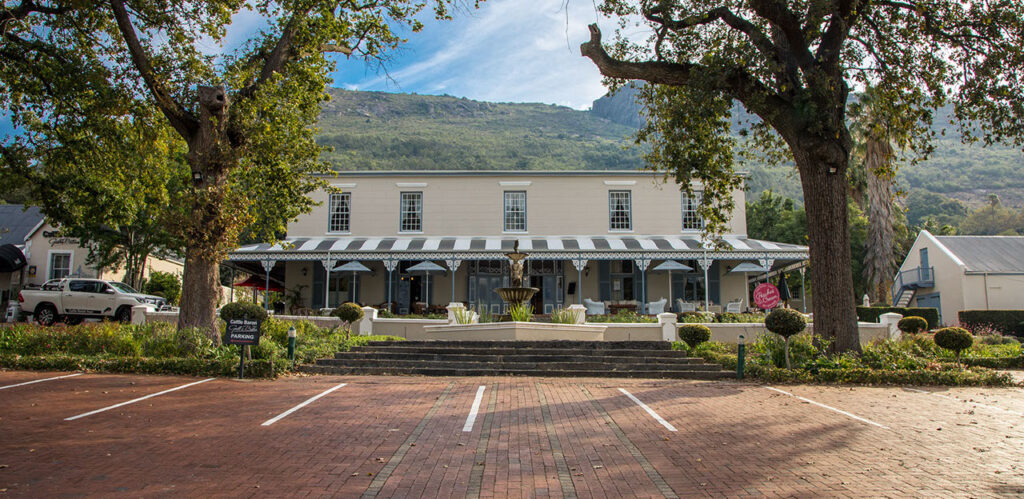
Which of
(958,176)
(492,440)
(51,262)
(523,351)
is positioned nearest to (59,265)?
(51,262)

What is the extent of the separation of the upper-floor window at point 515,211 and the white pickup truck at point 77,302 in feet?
45.6

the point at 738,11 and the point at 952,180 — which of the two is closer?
the point at 738,11

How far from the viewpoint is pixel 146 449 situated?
246 inches

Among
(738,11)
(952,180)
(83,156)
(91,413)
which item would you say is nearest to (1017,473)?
(91,413)

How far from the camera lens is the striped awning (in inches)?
948

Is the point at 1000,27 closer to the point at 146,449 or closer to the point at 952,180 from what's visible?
the point at 146,449

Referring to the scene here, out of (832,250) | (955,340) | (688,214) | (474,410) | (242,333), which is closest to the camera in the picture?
(474,410)

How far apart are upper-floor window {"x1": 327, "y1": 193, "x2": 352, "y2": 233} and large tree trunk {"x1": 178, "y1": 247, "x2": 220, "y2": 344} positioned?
609 inches

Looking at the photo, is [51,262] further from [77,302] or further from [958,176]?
[958,176]

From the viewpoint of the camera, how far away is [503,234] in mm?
28047

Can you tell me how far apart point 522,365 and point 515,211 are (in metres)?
15.5

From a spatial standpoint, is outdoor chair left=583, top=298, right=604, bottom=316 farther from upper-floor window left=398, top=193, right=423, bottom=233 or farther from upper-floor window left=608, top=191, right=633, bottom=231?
upper-floor window left=398, top=193, right=423, bottom=233

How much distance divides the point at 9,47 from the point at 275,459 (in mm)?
13548

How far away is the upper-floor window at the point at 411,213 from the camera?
93.0ft
